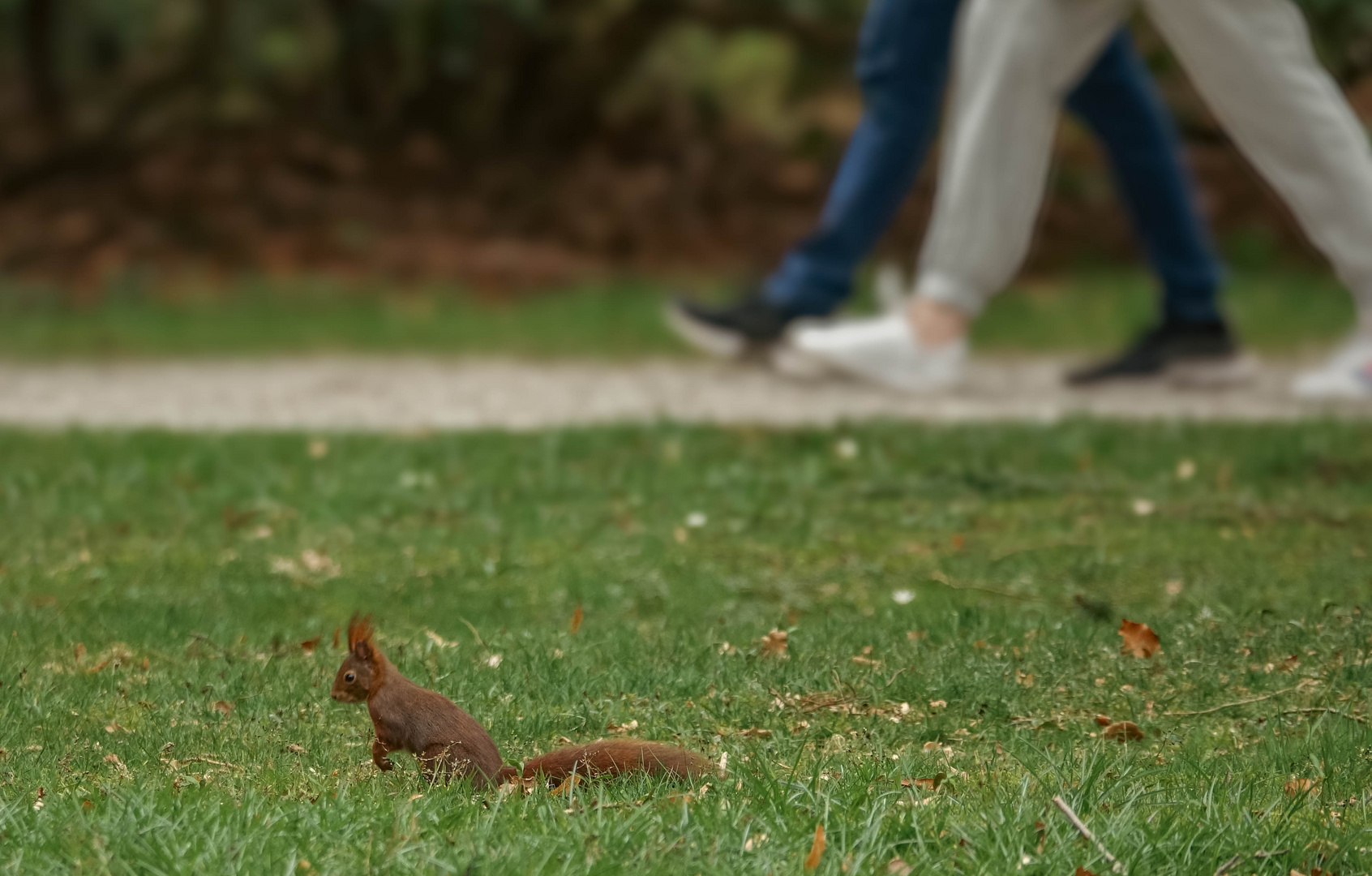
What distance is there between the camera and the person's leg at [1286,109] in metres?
5.86

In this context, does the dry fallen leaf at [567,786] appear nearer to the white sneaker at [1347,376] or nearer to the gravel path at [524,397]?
the gravel path at [524,397]

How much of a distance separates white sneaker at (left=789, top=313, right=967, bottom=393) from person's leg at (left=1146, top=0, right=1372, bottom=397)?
137 centimetres

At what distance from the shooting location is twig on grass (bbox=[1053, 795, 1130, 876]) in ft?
8.46

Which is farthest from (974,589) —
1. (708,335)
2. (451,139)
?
(451,139)

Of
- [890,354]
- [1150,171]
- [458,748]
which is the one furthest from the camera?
[1150,171]

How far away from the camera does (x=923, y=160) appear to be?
7.17 meters

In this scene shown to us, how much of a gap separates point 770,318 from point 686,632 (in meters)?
3.60

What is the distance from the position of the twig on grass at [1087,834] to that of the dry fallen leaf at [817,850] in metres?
0.35

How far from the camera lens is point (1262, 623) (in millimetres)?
3912

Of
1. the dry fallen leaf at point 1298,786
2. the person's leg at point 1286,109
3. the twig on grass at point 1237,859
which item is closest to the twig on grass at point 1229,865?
the twig on grass at point 1237,859

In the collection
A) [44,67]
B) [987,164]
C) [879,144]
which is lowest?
[987,164]

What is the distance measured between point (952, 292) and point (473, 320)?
3649 millimetres

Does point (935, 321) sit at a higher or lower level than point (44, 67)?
lower

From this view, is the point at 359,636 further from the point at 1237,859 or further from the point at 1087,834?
the point at 1237,859
